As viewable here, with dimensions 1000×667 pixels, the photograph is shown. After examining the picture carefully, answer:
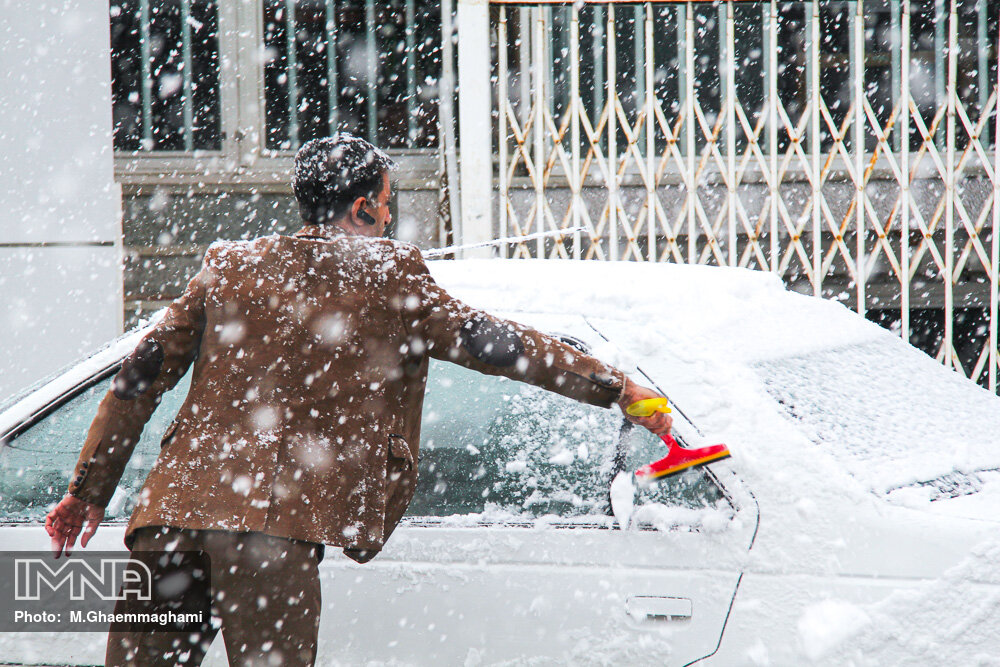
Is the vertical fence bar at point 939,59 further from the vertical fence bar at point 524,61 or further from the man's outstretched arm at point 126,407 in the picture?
the man's outstretched arm at point 126,407

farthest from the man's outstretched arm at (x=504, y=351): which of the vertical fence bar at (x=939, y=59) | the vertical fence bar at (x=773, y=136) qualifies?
the vertical fence bar at (x=939, y=59)

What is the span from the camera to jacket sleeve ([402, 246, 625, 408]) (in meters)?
1.82

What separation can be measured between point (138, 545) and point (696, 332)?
1292 millimetres

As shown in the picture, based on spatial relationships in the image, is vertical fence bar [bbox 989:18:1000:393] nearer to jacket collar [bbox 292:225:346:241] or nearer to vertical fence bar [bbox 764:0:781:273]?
vertical fence bar [bbox 764:0:781:273]

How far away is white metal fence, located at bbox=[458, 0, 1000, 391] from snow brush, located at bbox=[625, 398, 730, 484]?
3510 millimetres

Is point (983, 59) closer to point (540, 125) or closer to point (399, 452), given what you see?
point (540, 125)

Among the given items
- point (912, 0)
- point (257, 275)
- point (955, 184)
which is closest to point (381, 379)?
point (257, 275)

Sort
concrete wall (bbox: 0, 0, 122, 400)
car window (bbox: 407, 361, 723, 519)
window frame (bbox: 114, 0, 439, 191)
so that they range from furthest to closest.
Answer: window frame (bbox: 114, 0, 439, 191), concrete wall (bbox: 0, 0, 122, 400), car window (bbox: 407, 361, 723, 519)

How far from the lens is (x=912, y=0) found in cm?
586

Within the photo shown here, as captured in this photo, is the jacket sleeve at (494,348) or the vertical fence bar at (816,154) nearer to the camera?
the jacket sleeve at (494,348)

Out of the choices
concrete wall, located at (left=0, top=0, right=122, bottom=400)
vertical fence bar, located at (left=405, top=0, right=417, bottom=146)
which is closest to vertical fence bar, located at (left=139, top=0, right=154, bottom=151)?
concrete wall, located at (left=0, top=0, right=122, bottom=400)

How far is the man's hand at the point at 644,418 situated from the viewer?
1.84 m

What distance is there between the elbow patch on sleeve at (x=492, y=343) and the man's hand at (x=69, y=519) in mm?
879

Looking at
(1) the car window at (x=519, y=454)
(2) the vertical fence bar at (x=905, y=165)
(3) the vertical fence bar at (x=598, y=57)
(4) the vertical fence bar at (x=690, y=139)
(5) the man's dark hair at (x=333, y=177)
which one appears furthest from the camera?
(3) the vertical fence bar at (x=598, y=57)
